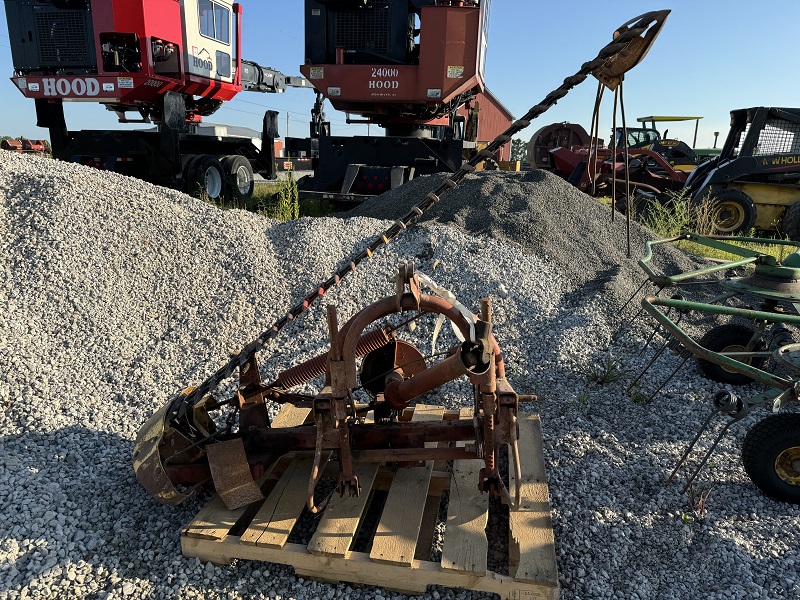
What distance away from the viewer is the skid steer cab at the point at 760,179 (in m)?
9.20

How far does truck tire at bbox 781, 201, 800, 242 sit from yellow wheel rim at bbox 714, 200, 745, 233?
651mm

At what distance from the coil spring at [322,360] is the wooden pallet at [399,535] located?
1.64 feet

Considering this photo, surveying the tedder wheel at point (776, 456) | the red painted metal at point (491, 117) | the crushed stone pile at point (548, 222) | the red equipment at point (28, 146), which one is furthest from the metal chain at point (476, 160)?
the red painted metal at point (491, 117)

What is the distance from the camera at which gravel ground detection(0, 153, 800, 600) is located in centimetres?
253

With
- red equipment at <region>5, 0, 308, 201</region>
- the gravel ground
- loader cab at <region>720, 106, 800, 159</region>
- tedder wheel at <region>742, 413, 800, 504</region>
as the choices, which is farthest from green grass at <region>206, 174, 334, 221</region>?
loader cab at <region>720, 106, 800, 159</region>

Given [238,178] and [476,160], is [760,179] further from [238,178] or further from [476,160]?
[476,160]

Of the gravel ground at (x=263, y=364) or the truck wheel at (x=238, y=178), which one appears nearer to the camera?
the gravel ground at (x=263, y=364)

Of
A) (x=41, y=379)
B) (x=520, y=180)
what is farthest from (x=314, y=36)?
(x=41, y=379)

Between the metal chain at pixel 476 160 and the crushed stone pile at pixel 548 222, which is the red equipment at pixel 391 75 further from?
the metal chain at pixel 476 160

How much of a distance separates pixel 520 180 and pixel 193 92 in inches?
244

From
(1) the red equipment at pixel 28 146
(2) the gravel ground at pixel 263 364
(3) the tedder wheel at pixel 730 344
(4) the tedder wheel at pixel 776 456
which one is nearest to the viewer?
(2) the gravel ground at pixel 263 364

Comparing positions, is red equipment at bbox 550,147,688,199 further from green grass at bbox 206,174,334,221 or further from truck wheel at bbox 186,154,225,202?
truck wheel at bbox 186,154,225,202

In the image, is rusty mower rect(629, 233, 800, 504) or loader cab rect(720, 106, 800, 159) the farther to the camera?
loader cab rect(720, 106, 800, 159)

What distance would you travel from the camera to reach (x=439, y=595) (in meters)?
2.45
